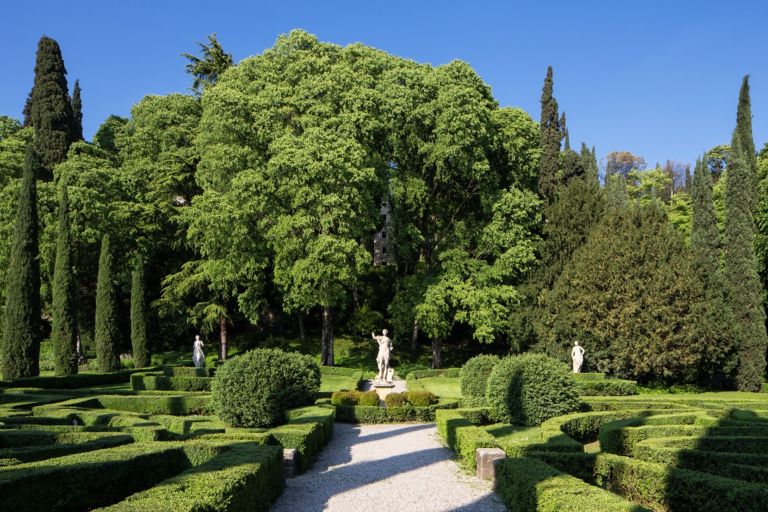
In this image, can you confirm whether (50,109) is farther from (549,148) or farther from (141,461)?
(141,461)

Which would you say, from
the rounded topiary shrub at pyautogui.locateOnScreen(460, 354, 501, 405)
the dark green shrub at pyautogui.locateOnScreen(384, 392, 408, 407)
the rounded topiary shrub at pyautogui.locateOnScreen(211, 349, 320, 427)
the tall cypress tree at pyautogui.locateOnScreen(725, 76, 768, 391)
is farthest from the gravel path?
the tall cypress tree at pyautogui.locateOnScreen(725, 76, 768, 391)

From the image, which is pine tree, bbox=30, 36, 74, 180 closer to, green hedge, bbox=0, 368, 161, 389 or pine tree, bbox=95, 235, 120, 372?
pine tree, bbox=95, 235, 120, 372

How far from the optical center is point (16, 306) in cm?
2525

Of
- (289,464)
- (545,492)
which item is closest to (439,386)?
(289,464)

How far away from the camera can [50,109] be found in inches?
1471

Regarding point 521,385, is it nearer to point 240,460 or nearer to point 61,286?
point 240,460

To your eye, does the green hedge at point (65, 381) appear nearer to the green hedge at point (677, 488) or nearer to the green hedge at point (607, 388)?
the green hedge at point (607, 388)

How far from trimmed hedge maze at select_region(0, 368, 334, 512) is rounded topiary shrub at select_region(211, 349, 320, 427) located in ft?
1.35

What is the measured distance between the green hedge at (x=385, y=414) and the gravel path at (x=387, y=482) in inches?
105

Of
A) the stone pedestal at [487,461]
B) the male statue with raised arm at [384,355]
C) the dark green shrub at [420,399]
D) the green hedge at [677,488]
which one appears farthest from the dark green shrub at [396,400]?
the green hedge at [677,488]

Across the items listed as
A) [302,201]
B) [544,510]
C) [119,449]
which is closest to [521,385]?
[544,510]

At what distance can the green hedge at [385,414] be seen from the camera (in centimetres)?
1731

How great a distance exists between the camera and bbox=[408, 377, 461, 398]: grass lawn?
22438mm

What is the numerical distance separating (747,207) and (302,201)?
21.4 m
